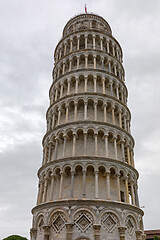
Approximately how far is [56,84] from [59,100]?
3219 millimetres

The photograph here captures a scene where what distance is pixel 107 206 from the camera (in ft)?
60.3

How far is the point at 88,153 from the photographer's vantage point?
21.6m

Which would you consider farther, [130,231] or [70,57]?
[70,57]

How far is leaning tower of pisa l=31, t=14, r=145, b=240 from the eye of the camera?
1820cm

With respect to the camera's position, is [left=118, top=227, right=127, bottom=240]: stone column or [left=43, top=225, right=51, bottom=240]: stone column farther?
[left=43, top=225, right=51, bottom=240]: stone column

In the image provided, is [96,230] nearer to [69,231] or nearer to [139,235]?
[69,231]

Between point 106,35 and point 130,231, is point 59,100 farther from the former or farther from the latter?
point 130,231

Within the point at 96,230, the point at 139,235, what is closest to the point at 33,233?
the point at 96,230

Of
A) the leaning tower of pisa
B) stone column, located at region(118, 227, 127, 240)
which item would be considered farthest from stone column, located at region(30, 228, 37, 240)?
stone column, located at region(118, 227, 127, 240)

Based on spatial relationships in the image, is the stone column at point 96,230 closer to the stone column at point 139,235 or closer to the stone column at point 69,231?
the stone column at point 69,231

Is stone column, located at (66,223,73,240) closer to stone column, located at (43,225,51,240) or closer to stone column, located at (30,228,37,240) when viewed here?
stone column, located at (43,225,51,240)

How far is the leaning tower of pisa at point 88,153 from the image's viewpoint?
59.7ft

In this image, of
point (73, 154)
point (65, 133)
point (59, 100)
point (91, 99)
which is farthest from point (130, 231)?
point (59, 100)

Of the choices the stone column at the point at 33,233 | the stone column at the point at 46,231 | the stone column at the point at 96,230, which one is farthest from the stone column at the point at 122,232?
the stone column at the point at 33,233
